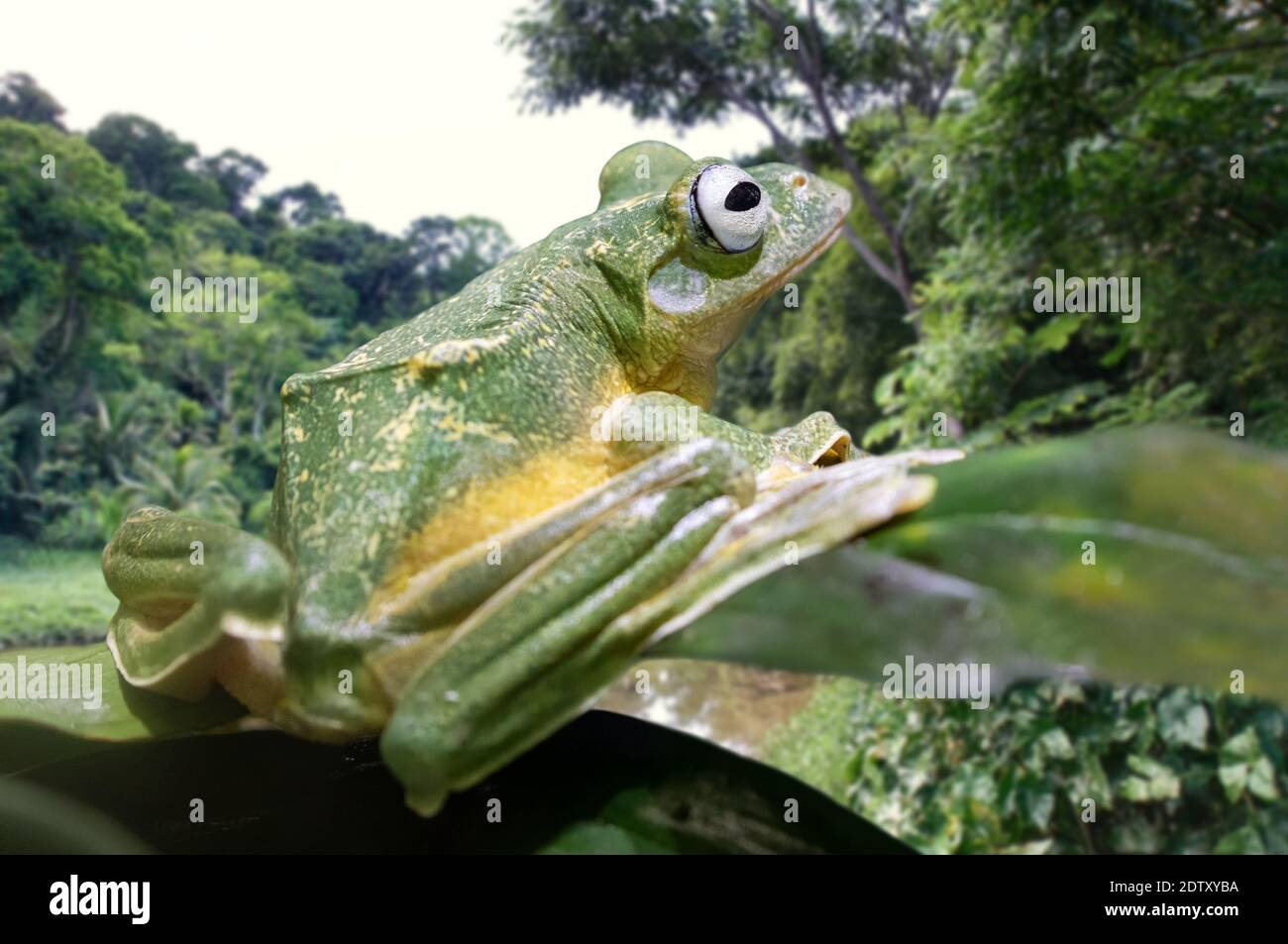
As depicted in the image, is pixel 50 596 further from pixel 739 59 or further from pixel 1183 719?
pixel 1183 719

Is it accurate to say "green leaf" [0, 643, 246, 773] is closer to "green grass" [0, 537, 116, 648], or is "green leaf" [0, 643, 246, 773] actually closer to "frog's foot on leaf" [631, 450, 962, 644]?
"frog's foot on leaf" [631, 450, 962, 644]

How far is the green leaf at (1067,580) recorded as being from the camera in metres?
0.48

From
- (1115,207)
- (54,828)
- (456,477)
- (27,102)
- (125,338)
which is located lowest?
(54,828)

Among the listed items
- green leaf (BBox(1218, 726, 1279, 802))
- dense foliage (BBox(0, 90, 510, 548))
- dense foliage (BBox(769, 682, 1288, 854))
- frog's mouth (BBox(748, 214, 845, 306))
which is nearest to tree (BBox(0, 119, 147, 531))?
dense foliage (BBox(0, 90, 510, 548))

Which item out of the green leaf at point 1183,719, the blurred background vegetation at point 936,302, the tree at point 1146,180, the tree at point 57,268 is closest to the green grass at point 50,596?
the blurred background vegetation at point 936,302

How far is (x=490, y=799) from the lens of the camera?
70cm

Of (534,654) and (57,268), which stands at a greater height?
(57,268)

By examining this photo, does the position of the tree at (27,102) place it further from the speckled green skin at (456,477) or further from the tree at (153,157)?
the speckled green skin at (456,477)

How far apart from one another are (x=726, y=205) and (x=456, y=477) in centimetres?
45

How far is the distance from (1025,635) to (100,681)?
0.81 m

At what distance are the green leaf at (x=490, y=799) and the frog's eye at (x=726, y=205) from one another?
52 cm

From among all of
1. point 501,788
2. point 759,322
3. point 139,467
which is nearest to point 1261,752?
point 501,788

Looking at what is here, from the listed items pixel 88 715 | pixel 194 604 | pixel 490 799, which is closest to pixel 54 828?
pixel 88 715
